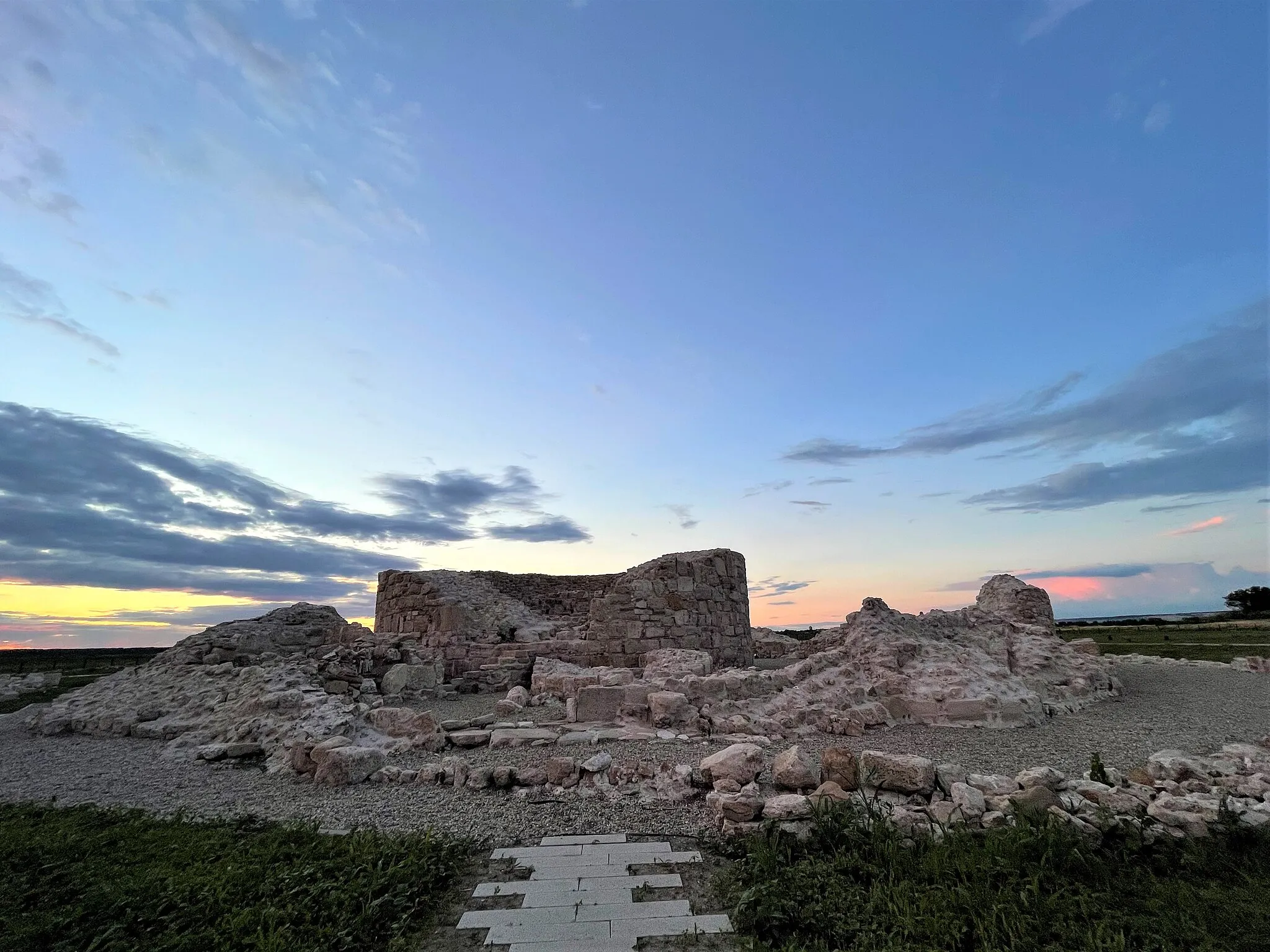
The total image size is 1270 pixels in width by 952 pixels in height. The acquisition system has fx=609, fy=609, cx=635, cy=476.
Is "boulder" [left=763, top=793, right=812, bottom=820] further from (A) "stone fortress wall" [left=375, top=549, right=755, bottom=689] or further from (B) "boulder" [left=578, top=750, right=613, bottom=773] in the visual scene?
(A) "stone fortress wall" [left=375, top=549, right=755, bottom=689]

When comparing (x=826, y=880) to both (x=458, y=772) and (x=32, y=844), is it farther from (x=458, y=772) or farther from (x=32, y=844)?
(x=32, y=844)

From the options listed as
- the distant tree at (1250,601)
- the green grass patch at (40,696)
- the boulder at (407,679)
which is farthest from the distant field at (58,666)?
the distant tree at (1250,601)

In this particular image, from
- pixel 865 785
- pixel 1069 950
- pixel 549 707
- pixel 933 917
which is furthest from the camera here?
pixel 549 707

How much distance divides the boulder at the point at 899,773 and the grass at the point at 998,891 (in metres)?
0.63

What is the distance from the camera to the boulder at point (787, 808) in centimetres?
489

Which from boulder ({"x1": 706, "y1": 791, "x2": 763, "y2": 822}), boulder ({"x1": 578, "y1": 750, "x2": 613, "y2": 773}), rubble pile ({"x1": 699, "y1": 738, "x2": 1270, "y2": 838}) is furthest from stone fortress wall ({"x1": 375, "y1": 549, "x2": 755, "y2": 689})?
boulder ({"x1": 706, "y1": 791, "x2": 763, "y2": 822})

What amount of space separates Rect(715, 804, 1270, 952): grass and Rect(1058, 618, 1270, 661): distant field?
15.2m

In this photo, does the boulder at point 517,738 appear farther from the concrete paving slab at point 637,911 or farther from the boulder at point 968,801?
the boulder at point 968,801

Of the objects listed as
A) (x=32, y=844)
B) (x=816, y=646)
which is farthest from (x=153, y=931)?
(x=816, y=646)

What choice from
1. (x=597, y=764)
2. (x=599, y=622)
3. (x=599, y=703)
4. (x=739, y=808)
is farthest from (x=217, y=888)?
(x=599, y=622)

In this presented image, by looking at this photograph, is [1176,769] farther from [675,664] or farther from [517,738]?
[675,664]

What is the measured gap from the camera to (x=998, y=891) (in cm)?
375

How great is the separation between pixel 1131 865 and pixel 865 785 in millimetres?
1818

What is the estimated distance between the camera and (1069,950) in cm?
317
